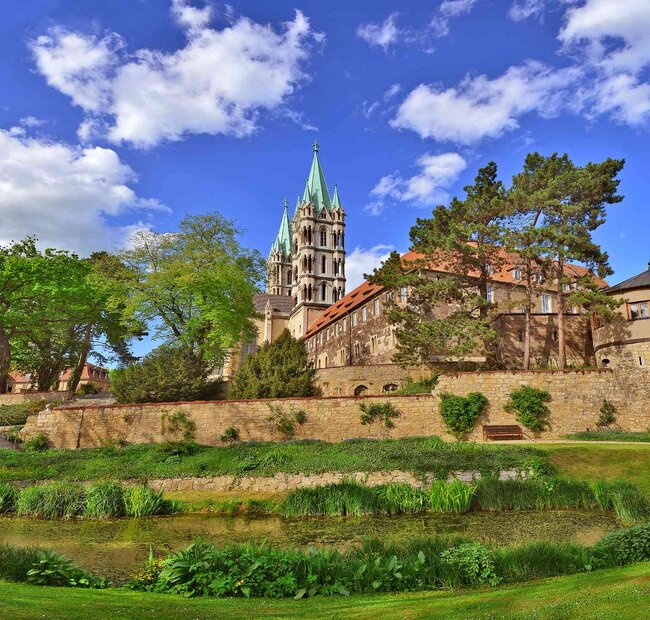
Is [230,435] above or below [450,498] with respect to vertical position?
above

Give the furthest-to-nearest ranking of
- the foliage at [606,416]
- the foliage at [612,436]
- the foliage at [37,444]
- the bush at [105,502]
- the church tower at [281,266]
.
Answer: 1. the church tower at [281,266]
2. the foliage at [606,416]
3. the foliage at [37,444]
4. the foliage at [612,436]
5. the bush at [105,502]

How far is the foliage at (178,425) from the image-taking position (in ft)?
84.9

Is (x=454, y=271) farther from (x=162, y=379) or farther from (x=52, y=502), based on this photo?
(x=52, y=502)

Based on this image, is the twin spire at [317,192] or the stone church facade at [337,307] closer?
the stone church facade at [337,307]

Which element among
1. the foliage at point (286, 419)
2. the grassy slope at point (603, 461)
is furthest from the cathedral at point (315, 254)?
the grassy slope at point (603, 461)

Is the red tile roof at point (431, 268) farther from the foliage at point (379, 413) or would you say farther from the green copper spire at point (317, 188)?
the green copper spire at point (317, 188)

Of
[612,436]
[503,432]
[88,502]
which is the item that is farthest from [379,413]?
[88,502]

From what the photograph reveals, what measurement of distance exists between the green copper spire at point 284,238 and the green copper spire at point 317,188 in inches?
696

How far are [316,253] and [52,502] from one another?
71.0 metres

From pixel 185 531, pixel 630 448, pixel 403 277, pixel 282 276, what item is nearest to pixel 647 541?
pixel 185 531

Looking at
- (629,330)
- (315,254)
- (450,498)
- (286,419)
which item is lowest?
(450,498)

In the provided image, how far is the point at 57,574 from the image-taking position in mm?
7926

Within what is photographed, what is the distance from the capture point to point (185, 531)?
14.6 meters

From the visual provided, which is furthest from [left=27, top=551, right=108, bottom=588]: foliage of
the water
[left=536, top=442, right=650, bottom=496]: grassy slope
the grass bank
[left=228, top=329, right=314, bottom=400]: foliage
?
[left=228, top=329, right=314, bottom=400]: foliage
